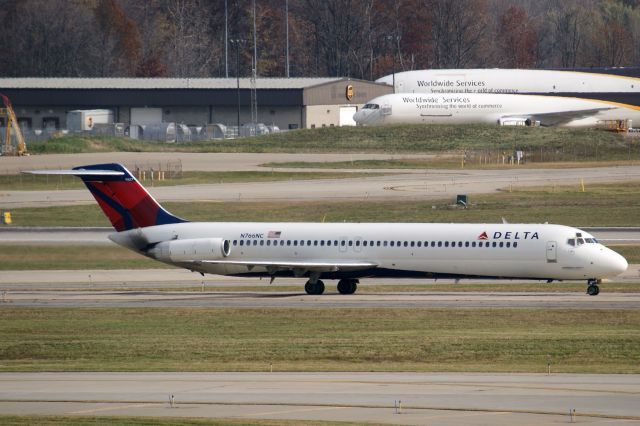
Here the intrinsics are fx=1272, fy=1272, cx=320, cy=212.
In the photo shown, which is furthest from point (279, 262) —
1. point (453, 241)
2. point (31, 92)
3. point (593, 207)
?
point (31, 92)

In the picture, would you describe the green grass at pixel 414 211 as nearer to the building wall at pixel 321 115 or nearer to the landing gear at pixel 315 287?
the landing gear at pixel 315 287

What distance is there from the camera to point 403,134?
117m

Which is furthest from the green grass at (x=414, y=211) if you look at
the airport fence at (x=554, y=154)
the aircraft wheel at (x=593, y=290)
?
the airport fence at (x=554, y=154)

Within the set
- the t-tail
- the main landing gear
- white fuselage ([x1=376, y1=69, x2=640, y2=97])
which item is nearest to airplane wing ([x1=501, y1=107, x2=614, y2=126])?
white fuselage ([x1=376, y1=69, x2=640, y2=97])

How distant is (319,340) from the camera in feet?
114

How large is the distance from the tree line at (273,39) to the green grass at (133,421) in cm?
14009

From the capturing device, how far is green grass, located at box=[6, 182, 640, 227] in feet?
229

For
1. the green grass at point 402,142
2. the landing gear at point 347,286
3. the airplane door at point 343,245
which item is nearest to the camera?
the airplane door at point 343,245

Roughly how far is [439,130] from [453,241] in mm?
74099

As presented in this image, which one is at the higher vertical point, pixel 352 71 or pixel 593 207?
pixel 352 71

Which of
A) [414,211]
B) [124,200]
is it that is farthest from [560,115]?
[124,200]

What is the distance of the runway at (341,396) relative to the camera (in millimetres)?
23312

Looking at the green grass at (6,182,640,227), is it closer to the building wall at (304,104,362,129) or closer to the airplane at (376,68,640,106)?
the airplane at (376,68,640,106)

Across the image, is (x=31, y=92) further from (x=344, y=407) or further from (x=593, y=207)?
(x=344, y=407)
